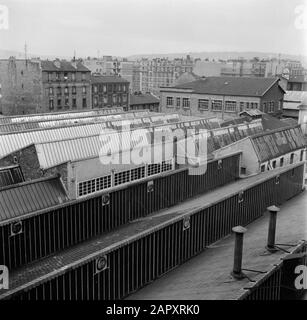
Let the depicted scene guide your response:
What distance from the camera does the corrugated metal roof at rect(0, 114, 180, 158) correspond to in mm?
24494

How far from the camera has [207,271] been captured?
41.7ft

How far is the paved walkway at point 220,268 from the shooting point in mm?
10922

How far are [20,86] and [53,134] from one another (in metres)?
30.9

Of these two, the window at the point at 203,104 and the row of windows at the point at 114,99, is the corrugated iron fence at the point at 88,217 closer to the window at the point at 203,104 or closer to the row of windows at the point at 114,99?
the window at the point at 203,104

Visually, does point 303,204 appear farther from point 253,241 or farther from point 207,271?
point 207,271

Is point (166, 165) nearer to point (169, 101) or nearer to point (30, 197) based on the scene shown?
point (30, 197)

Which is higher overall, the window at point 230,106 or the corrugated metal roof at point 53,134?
the window at point 230,106

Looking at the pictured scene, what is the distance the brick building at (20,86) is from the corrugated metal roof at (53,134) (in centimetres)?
2420

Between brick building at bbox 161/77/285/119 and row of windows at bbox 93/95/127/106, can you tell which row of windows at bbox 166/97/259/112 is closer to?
brick building at bbox 161/77/285/119

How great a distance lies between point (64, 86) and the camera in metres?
57.4

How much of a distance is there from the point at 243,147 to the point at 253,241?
11817mm

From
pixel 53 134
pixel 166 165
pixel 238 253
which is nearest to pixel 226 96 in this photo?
pixel 53 134

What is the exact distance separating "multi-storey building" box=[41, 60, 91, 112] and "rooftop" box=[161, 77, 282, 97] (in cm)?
1382

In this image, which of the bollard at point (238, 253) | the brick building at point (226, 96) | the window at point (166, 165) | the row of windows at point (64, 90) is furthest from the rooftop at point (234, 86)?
the bollard at point (238, 253)
